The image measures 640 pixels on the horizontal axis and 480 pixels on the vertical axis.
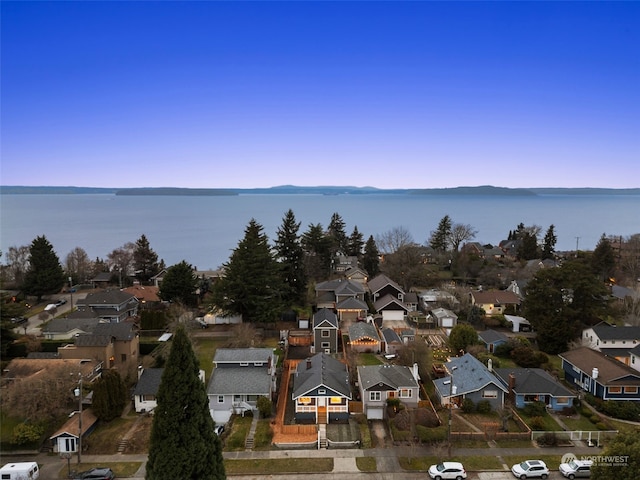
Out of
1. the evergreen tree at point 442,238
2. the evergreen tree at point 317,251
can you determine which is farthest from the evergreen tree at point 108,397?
the evergreen tree at point 442,238

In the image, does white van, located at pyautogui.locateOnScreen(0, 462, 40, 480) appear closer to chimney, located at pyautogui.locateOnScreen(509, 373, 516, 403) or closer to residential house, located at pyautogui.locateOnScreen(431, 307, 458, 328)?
chimney, located at pyautogui.locateOnScreen(509, 373, 516, 403)

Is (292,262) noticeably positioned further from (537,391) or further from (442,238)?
(442,238)

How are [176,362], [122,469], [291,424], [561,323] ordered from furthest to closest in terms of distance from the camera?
[561,323] → [291,424] → [122,469] → [176,362]

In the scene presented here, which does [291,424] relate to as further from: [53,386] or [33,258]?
[33,258]

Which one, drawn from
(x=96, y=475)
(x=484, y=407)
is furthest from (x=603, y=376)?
(x=96, y=475)

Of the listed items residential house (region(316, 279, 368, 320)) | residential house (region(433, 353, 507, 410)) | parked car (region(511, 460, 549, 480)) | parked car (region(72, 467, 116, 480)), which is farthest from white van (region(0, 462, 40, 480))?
residential house (region(316, 279, 368, 320))

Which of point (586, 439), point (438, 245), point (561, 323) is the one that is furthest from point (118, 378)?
point (438, 245)

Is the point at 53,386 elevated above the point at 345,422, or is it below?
above
